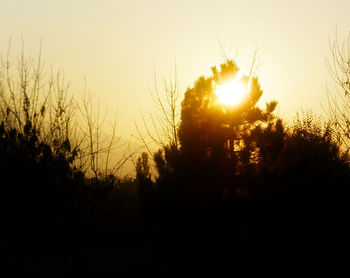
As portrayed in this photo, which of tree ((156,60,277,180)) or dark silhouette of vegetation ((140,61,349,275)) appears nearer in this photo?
dark silhouette of vegetation ((140,61,349,275))

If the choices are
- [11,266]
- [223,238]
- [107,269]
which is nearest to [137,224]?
[107,269]

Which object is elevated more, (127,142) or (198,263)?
(127,142)

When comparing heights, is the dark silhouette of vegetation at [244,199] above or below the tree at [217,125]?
below

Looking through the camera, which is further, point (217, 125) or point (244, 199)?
point (217, 125)

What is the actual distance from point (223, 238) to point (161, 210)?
2274mm

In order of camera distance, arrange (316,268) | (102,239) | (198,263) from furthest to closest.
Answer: (102,239) < (316,268) < (198,263)

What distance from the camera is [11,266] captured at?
13672 mm

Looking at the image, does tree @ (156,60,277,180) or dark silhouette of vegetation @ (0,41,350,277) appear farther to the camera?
tree @ (156,60,277,180)

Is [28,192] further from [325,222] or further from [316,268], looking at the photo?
[325,222]

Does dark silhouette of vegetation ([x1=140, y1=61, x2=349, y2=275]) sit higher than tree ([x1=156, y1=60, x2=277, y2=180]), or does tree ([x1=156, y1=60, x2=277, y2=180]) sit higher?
tree ([x1=156, y1=60, x2=277, y2=180])

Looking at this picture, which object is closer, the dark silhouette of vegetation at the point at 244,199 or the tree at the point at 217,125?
the dark silhouette of vegetation at the point at 244,199

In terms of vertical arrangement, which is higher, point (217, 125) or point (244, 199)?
point (217, 125)

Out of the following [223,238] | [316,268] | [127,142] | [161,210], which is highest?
[127,142]

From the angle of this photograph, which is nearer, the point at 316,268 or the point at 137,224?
the point at 316,268
